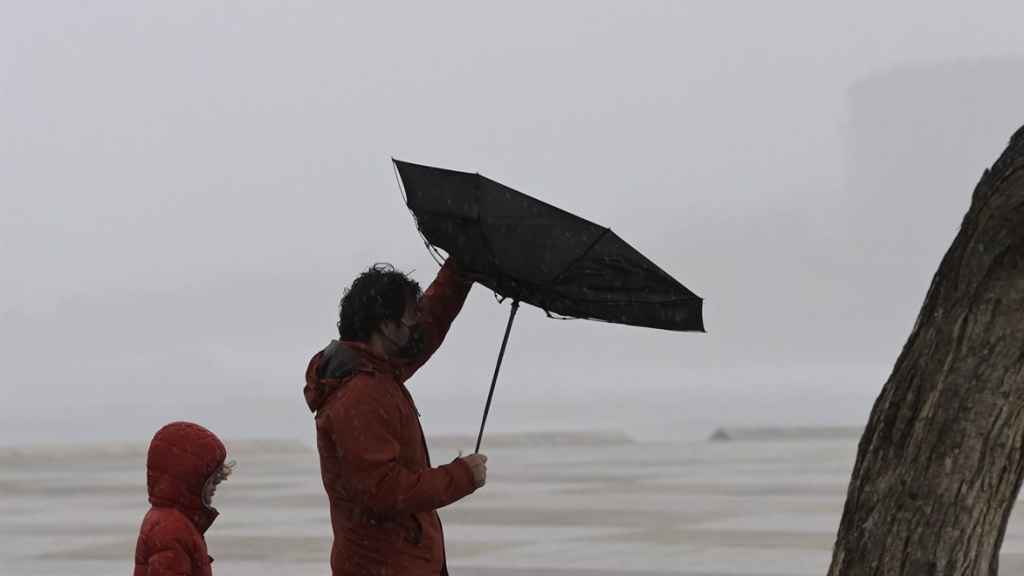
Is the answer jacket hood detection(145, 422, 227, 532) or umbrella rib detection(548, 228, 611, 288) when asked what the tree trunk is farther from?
jacket hood detection(145, 422, 227, 532)

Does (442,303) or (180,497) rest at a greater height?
(442,303)

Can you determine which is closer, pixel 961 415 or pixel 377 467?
pixel 377 467

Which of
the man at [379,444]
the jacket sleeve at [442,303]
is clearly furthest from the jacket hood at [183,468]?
the jacket sleeve at [442,303]

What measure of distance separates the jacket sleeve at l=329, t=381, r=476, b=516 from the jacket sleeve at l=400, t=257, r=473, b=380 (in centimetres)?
56

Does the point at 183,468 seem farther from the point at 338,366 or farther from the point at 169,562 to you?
the point at 338,366

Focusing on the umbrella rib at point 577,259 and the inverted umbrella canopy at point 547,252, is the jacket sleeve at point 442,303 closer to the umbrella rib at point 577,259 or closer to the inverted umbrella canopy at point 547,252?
the inverted umbrella canopy at point 547,252

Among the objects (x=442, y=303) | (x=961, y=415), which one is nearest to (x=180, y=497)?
(x=442, y=303)

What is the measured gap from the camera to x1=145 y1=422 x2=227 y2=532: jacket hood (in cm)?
586

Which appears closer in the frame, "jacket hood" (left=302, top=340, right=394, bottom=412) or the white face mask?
"jacket hood" (left=302, top=340, right=394, bottom=412)

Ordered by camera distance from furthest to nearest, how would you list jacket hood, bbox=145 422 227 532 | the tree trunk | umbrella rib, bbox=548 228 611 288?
1. jacket hood, bbox=145 422 227 532
2. umbrella rib, bbox=548 228 611 288
3. the tree trunk

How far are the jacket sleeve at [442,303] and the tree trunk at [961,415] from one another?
4.53ft

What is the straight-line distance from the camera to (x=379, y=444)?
5.29m

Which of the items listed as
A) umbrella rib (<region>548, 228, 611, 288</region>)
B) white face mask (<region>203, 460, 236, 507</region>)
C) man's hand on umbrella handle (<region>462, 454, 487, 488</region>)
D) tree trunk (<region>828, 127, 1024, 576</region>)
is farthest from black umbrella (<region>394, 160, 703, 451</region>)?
white face mask (<region>203, 460, 236, 507</region>)

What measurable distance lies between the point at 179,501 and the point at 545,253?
140 cm
